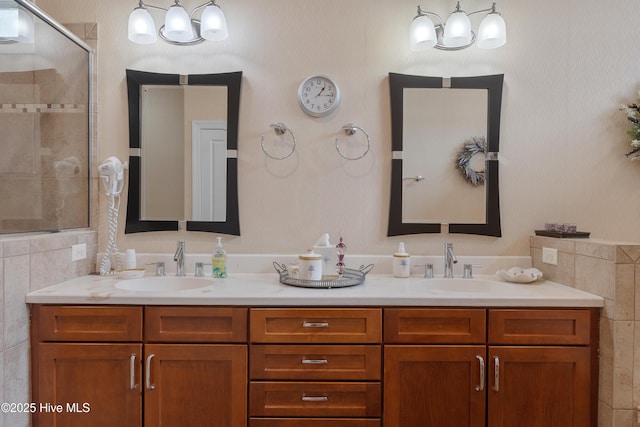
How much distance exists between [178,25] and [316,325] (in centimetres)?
170

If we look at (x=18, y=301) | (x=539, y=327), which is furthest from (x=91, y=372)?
(x=539, y=327)

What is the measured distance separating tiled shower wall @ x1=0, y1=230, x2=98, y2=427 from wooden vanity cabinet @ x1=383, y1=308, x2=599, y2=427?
1.51 m

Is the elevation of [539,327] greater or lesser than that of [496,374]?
greater

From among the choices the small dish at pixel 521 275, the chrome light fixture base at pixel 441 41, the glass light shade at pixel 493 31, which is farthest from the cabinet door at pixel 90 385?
the glass light shade at pixel 493 31

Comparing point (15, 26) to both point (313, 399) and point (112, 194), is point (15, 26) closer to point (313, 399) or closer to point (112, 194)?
point (112, 194)

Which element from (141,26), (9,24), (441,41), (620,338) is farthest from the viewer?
(441,41)

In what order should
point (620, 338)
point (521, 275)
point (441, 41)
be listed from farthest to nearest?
point (441, 41) → point (521, 275) → point (620, 338)

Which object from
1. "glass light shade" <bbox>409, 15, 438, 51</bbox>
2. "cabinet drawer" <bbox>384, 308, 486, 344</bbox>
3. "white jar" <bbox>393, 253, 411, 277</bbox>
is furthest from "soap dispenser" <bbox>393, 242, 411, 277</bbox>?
"glass light shade" <bbox>409, 15, 438, 51</bbox>

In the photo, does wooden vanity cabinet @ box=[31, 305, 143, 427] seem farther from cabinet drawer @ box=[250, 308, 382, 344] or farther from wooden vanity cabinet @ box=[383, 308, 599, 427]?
wooden vanity cabinet @ box=[383, 308, 599, 427]

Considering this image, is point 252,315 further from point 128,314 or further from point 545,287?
point 545,287

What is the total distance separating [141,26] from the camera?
2055mm

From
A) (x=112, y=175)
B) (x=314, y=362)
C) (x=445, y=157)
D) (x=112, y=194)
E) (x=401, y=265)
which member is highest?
(x=445, y=157)

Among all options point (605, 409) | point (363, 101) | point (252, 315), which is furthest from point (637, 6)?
point (252, 315)

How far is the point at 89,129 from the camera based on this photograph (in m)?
2.18
